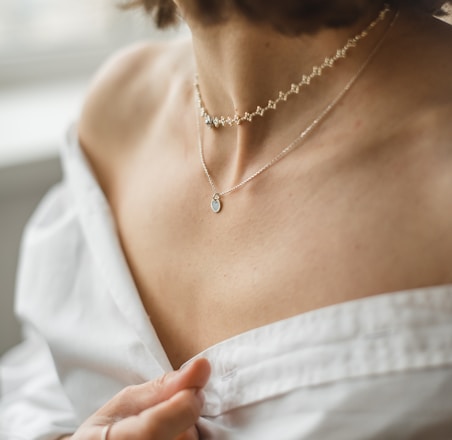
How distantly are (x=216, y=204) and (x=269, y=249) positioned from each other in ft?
0.39

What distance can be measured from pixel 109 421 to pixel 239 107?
15.9 inches

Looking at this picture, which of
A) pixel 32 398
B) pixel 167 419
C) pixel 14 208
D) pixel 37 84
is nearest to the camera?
pixel 167 419

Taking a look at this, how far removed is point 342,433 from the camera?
661mm

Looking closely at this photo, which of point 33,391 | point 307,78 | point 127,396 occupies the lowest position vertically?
point 33,391

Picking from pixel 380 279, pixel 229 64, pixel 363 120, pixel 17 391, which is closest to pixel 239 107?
pixel 229 64

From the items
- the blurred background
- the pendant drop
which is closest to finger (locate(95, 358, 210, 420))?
the pendant drop

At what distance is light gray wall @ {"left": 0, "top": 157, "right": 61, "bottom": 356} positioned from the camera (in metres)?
1.65

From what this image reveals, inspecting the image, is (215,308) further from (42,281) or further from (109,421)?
(42,281)

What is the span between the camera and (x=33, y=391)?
1.05 meters

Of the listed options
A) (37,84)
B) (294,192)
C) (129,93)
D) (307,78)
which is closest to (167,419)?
(294,192)

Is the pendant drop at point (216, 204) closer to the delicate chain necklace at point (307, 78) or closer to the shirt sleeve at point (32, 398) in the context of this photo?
the delicate chain necklace at point (307, 78)

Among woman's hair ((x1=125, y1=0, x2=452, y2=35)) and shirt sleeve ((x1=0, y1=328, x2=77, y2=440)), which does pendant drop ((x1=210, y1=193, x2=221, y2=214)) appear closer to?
woman's hair ((x1=125, y1=0, x2=452, y2=35))

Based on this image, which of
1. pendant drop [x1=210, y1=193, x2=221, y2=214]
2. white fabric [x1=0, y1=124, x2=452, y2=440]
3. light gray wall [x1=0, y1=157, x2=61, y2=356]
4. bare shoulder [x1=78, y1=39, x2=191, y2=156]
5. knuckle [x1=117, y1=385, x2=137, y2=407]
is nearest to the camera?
white fabric [x1=0, y1=124, x2=452, y2=440]

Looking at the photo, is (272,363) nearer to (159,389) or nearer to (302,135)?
(159,389)
